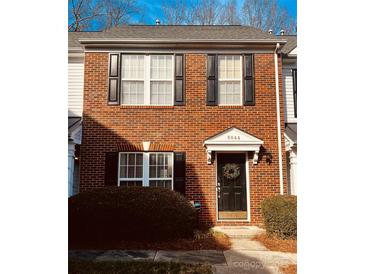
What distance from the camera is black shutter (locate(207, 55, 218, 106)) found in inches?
371

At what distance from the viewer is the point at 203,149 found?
920cm

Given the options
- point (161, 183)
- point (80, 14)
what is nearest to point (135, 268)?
point (161, 183)

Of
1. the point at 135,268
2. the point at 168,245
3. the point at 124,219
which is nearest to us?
the point at 135,268

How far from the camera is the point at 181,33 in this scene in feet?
34.1

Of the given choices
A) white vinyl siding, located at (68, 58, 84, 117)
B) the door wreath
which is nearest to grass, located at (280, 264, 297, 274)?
the door wreath

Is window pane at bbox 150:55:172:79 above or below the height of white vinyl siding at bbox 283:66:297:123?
above

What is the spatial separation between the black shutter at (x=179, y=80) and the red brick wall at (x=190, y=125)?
0.44 ft

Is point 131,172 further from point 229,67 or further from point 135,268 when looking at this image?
point 229,67

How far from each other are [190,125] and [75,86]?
3.78 m

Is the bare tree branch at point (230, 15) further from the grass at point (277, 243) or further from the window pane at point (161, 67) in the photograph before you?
the grass at point (277, 243)

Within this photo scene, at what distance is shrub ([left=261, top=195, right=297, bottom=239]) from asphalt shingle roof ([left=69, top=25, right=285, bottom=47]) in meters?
4.87

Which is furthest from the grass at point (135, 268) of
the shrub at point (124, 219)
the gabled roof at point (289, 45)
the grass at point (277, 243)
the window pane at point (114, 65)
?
the gabled roof at point (289, 45)

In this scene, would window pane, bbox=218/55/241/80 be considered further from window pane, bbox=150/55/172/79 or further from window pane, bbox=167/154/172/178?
window pane, bbox=167/154/172/178
